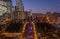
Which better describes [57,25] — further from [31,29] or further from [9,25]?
[9,25]

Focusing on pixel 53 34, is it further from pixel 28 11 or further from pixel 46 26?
pixel 28 11

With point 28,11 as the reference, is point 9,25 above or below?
below

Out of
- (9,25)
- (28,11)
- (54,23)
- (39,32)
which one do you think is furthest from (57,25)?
(9,25)

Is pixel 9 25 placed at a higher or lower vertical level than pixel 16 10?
lower

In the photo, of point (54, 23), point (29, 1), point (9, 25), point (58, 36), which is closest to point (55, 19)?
point (54, 23)

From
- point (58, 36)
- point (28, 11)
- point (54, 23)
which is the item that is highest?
point (28, 11)

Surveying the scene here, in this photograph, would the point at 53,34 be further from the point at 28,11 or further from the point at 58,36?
the point at 28,11

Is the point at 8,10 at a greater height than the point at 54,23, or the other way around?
the point at 8,10

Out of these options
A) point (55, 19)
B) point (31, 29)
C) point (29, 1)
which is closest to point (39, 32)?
point (31, 29)
